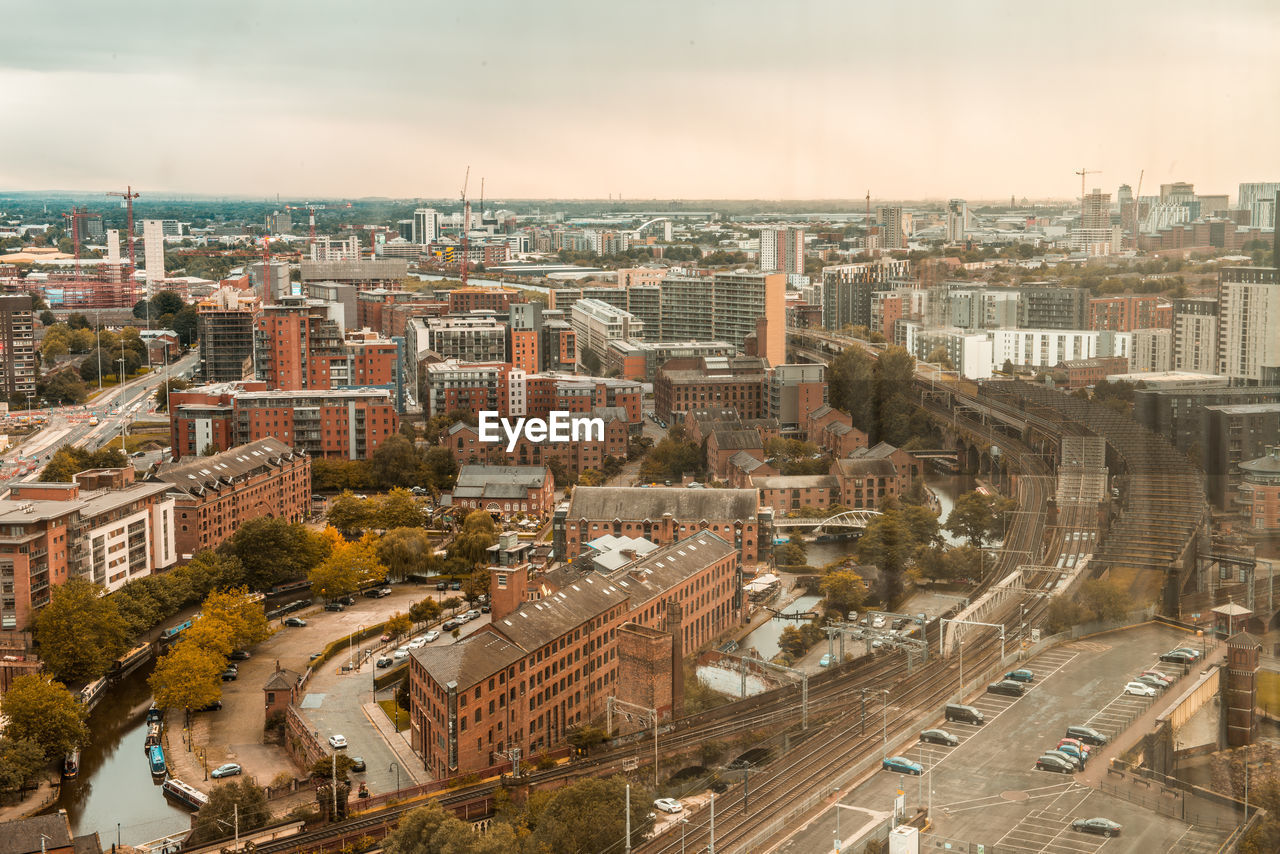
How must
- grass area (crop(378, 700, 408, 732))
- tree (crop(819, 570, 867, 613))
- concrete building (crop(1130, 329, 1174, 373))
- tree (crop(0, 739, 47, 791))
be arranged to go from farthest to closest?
concrete building (crop(1130, 329, 1174, 373)) → tree (crop(819, 570, 867, 613)) → grass area (crop(378, 700, 408, 732)) → tree (crop(0, 739, 47, 791))

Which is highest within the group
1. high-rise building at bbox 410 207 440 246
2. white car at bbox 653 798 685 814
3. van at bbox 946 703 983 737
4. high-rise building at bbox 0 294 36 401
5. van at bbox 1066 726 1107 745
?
high-rise building at bbox 410 207 440 246

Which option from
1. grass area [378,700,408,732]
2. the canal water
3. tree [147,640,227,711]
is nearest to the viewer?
the canal water

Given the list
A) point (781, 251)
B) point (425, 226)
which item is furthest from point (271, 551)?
point (425, 226)

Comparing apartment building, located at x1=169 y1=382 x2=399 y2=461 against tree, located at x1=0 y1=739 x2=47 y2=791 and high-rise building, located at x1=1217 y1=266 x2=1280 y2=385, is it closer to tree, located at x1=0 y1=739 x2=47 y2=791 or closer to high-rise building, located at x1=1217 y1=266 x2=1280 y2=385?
tree, located at x1=0 y1=739 x2=47 y2=791

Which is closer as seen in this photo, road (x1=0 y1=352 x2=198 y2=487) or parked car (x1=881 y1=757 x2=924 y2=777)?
parked car (x1=881 y1=757 x2=924 y2=777)

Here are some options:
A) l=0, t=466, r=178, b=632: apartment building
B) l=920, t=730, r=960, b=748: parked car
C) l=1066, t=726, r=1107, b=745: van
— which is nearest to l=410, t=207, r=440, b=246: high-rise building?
l=0, t=466, r=178, b=632: apartment building

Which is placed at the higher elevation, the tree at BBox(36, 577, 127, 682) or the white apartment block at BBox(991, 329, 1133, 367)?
the white apartment block at BBox(991, 329, 1133, 367)

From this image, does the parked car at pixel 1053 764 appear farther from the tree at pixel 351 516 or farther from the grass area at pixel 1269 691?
the tree at pixel 351 516
